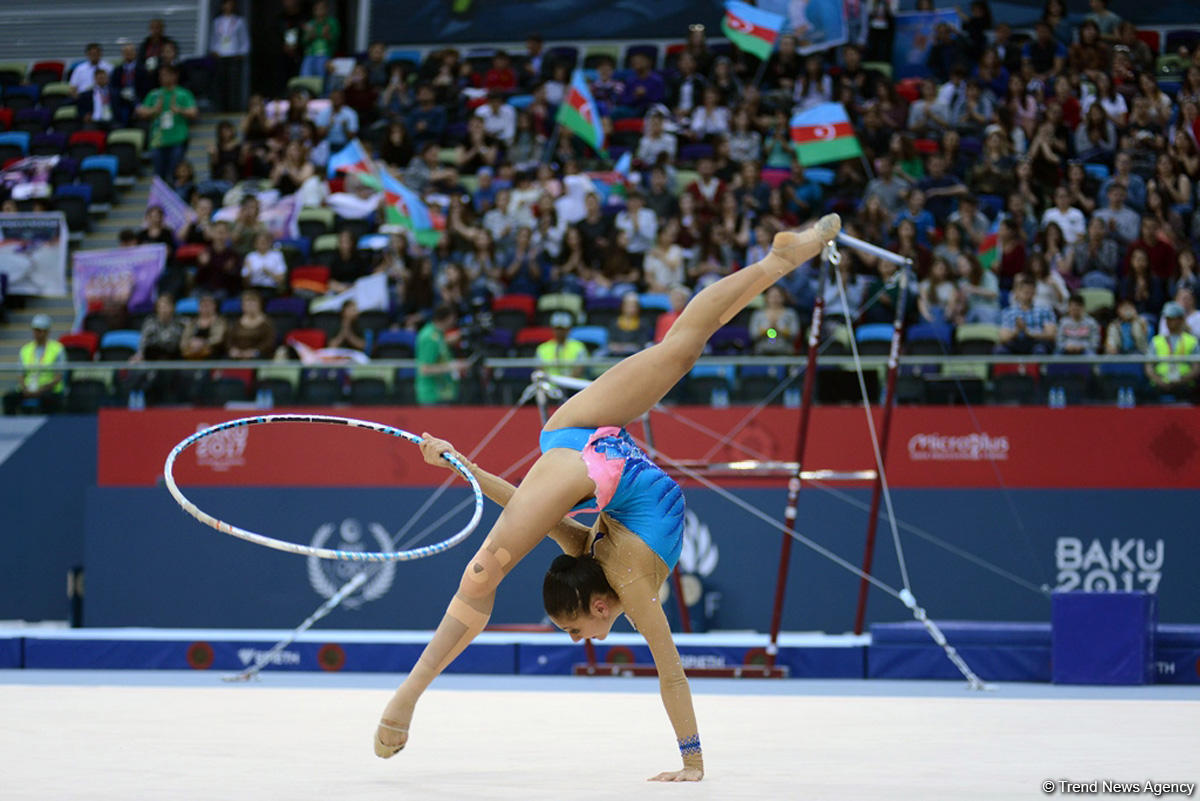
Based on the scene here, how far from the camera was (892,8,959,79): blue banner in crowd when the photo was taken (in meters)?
18.0

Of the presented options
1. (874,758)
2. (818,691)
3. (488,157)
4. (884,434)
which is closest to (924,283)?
(884,434)

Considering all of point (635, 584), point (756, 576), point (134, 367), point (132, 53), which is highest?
point (132, 53)

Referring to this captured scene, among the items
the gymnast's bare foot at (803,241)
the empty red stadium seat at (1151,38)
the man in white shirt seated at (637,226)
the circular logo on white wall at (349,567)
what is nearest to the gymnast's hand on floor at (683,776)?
the gymnast's bare foot at (803,241)

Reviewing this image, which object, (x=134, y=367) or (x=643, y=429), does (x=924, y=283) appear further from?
(x=134, y=367)

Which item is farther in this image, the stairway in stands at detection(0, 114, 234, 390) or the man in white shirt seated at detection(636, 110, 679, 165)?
the stairway in stands at detection(0, 114, 234, 390)

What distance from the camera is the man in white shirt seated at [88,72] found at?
1958 centimetres

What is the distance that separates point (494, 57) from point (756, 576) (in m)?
9.54

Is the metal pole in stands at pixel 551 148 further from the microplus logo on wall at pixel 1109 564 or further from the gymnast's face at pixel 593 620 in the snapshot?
the gymnast's face at pixel 593 620

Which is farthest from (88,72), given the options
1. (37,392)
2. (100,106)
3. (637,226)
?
(637,226)

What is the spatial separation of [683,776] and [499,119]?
13.2 meters

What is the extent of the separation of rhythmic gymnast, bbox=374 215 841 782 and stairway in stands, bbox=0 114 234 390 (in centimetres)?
1265

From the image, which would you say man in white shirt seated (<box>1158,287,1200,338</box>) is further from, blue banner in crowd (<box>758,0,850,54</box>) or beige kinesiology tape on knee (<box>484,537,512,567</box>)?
beige kinesiology tape on knee (<box>484,537,512,567</box>)

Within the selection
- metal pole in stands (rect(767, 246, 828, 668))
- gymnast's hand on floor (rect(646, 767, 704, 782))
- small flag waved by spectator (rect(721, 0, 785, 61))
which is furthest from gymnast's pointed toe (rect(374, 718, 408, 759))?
small flag waved by spectator (rect(721, 0, 785, 61))

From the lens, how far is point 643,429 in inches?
461
